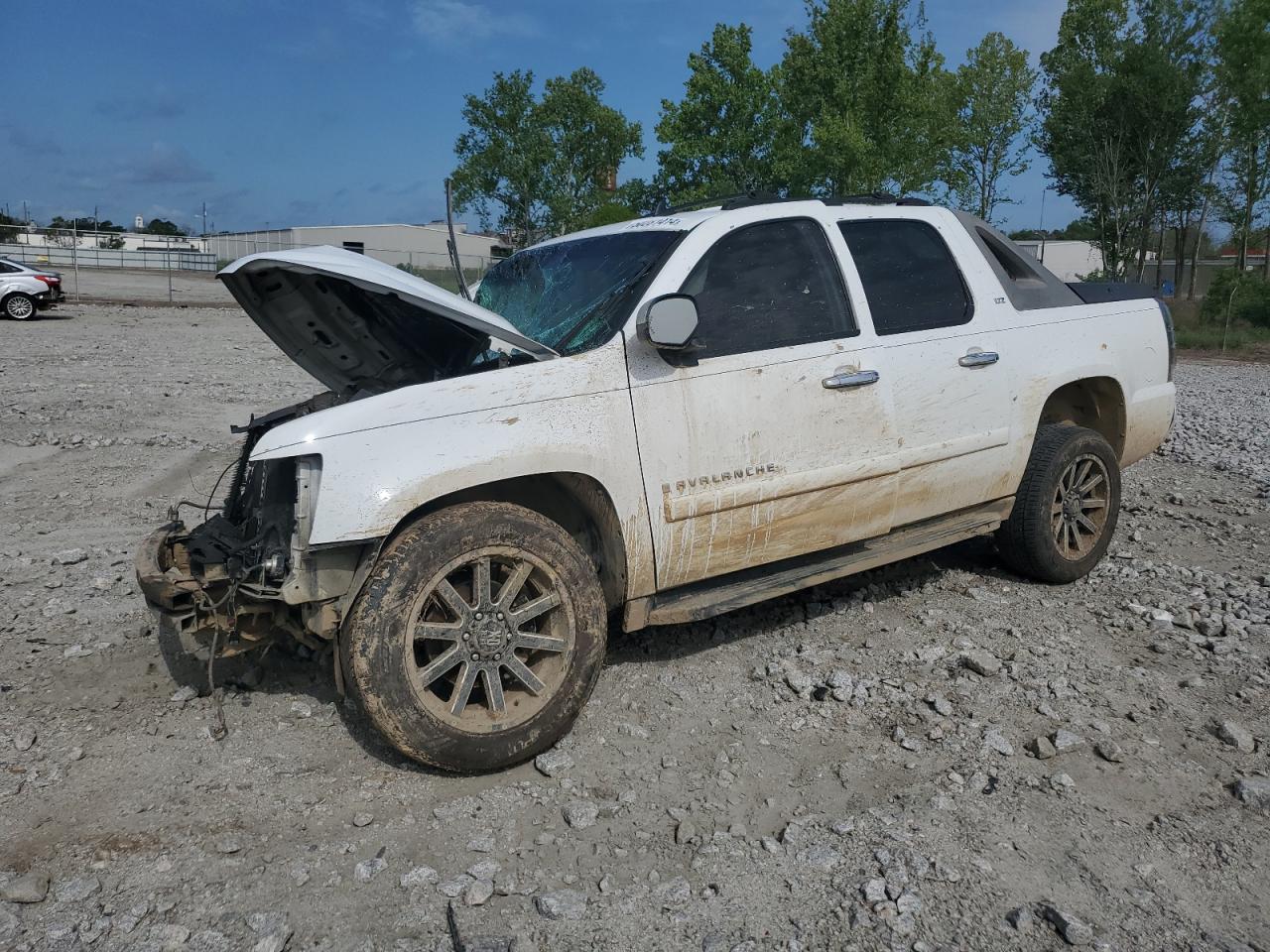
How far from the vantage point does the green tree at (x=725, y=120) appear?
2534 cm

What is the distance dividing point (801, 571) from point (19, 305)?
2281 centimetres

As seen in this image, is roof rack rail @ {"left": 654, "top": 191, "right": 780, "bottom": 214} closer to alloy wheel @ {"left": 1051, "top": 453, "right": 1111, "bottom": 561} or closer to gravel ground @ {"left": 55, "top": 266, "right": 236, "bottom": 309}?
alloy wheel @ {"left": 1051, "top": 453, "right": 1111, "bottom": 561}

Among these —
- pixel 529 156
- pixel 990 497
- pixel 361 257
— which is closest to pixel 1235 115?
pixel 529 156

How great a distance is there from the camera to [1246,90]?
29.6 m

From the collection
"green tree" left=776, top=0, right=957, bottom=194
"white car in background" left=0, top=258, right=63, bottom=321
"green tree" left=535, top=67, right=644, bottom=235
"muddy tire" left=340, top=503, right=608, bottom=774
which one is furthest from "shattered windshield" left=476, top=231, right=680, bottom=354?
"green tree" left=535, top=67, right=644, bottom=235

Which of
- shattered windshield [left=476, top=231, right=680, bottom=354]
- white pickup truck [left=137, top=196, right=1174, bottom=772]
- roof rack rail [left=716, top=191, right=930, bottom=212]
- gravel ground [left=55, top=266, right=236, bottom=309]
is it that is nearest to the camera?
white pickup truck [left=137, top=196, right=1174, bottom=772]

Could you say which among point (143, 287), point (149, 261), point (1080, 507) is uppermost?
point (149, 261)

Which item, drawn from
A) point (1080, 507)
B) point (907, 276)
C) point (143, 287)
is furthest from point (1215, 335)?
point (143, 287)

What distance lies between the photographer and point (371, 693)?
3.40 m

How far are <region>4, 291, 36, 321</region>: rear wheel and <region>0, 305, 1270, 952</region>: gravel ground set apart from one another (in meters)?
19.3

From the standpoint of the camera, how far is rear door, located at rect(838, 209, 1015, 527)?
4.57 m

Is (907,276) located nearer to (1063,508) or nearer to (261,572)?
(1063,508)

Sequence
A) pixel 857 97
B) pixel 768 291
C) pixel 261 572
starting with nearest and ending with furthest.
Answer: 1. pixel 261 572
2. pixel 768 291
3. pixel 857 97

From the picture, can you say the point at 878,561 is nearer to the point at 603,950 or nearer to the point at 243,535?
the point at 603,950
